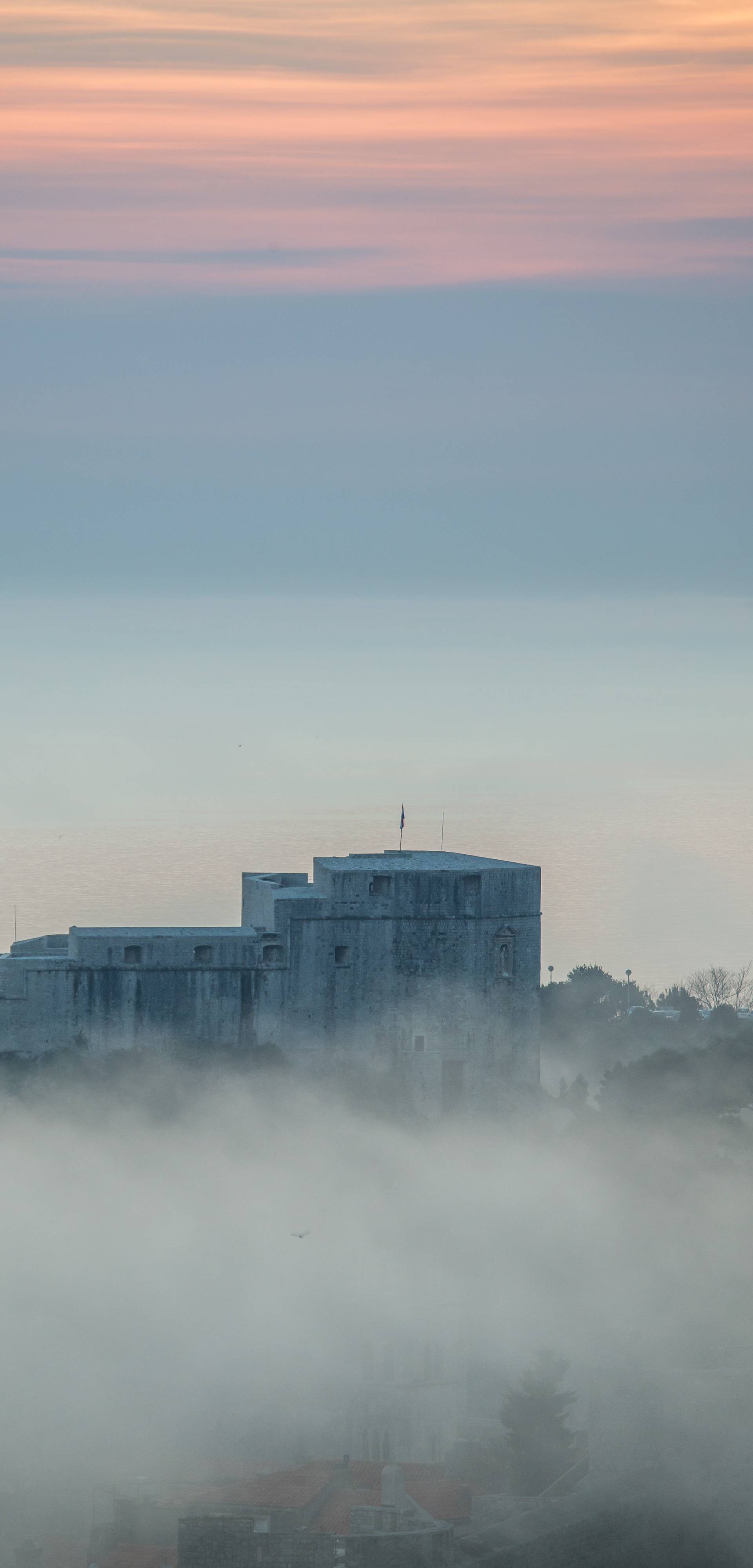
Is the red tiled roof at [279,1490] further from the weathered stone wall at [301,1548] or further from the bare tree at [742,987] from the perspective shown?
the bare tree at [742,987]

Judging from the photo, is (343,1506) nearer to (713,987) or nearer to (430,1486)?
(430,1486)

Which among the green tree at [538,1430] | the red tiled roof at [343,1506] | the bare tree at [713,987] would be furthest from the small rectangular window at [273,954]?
the bare tree at [713,987]

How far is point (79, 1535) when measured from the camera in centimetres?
5412

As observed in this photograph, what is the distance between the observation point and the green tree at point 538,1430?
57031mm

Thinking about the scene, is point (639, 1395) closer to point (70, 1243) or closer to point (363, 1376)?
point (363, 1376)

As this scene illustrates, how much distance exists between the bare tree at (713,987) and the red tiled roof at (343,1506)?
5744 centimetres

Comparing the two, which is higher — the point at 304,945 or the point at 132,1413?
the point at 304,945

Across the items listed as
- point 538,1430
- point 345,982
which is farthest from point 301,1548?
point 345,982

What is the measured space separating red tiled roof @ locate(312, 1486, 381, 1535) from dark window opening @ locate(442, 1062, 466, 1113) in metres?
14.6

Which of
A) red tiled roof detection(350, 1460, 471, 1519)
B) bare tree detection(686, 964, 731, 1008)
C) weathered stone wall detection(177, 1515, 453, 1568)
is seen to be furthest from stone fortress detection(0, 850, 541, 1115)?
bare tree detection(686, 964, 731, 1008)

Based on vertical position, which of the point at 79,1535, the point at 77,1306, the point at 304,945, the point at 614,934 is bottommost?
the point at 79,1535

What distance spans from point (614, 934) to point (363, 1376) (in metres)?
75.2

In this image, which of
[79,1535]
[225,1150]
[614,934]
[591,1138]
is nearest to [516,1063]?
[591,1138]

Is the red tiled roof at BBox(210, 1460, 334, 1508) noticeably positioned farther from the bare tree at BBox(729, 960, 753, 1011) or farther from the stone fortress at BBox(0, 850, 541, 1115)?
the bare tree at BBox(729, 960, 753, 1011)
